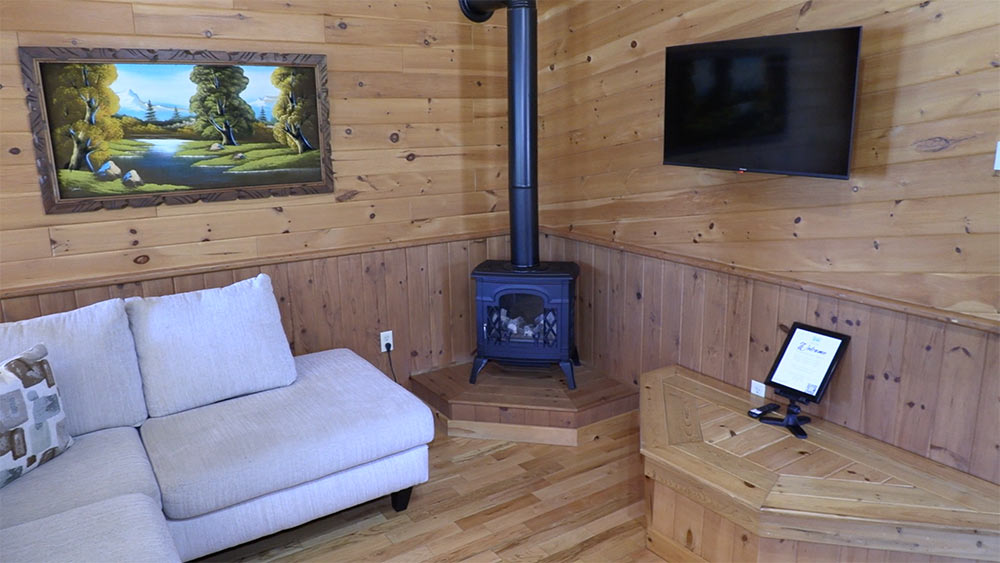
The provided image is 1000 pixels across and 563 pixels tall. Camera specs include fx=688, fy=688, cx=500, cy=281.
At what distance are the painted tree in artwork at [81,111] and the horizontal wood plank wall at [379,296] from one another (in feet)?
1.93

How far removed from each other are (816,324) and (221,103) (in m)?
2.78

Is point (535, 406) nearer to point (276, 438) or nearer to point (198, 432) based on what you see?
point (276, 438)

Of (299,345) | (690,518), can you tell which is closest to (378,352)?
(299,345)

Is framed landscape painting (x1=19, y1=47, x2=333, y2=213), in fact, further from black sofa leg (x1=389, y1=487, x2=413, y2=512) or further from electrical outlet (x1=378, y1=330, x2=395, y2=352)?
black sofa leg (x1=389, y1=487, x2=413, y2=512)

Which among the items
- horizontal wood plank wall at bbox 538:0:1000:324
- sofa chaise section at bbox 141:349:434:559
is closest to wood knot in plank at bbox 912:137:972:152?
horizontal wood plank wall at bbox 538:0:1000:324

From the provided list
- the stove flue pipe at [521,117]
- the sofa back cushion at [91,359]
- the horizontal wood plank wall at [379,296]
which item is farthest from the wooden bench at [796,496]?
the sofa back cushion at [91,359]

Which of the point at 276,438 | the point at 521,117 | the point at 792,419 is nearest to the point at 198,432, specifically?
the point at 276,438

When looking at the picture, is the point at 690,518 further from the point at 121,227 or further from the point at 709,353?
the point at 121,227

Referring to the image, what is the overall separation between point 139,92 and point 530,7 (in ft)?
6.05

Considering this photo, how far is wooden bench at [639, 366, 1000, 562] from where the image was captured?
212 centimetres

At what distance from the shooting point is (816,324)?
9.05 ft

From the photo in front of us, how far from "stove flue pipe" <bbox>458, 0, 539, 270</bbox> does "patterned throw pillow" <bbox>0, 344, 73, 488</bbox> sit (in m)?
2.14

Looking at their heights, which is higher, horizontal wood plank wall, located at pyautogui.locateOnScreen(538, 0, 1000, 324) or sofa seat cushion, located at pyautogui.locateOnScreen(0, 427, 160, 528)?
horizontal wood plank wall, located at pyautogui.locateOnScreen(538, 0, 1000, 324)

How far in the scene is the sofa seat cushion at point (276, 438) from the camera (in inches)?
93.3
